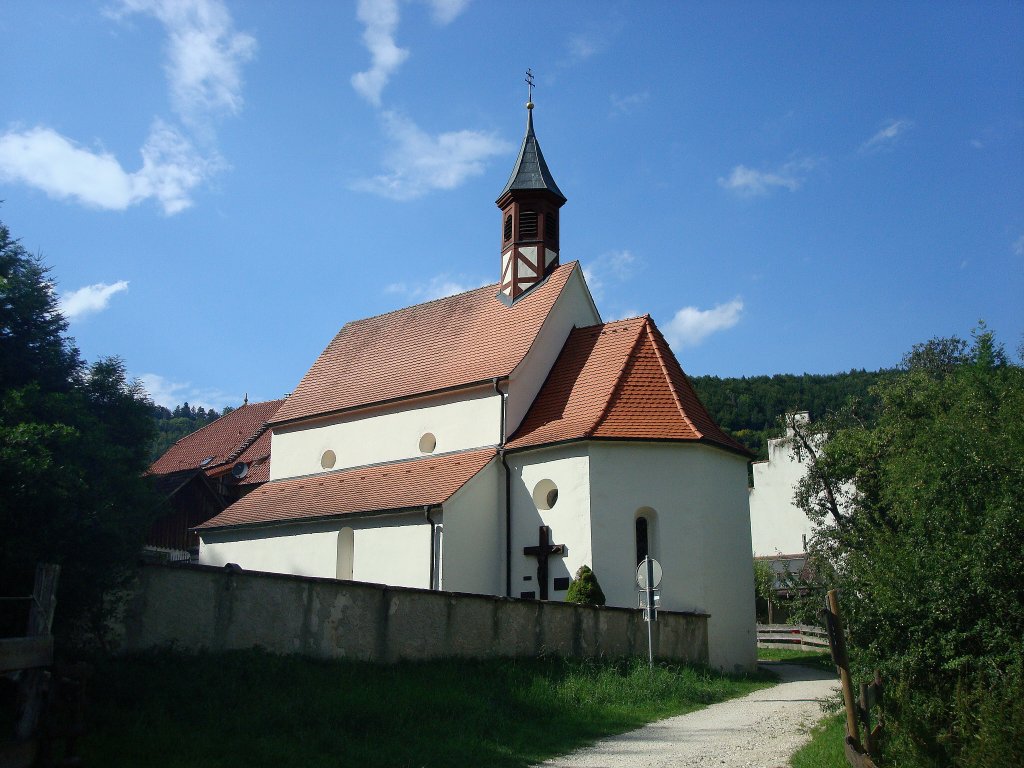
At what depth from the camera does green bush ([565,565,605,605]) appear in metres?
20.0

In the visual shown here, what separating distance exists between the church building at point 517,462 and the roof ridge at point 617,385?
0.04m

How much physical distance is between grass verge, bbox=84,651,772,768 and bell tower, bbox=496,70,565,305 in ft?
47.6

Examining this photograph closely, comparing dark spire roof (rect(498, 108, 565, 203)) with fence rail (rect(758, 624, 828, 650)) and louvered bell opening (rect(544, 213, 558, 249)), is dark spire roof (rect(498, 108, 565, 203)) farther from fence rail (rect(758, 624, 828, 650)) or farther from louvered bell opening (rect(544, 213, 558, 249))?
fence rail (rect(758, 624, 828, 650))

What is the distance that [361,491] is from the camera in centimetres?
2495

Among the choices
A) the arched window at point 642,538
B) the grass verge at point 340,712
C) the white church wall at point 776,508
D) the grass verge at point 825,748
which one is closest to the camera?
the grass verge at point 340,712

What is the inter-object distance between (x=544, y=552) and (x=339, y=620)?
29.2 ft

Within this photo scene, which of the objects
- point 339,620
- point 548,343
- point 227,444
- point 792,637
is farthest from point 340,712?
point 227,444

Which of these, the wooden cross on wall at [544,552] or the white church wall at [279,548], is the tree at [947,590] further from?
the white church wall at [279,548]

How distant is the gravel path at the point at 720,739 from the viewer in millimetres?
10523

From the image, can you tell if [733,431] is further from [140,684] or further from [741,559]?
[140,684]

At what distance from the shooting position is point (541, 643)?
53.6 feet

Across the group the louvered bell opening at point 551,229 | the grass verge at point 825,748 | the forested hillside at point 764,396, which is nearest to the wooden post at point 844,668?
the grass verge at point 825,748

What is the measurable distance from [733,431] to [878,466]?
51.5m

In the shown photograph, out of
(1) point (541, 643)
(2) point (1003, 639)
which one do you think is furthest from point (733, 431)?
(2) point (1003, 639)
